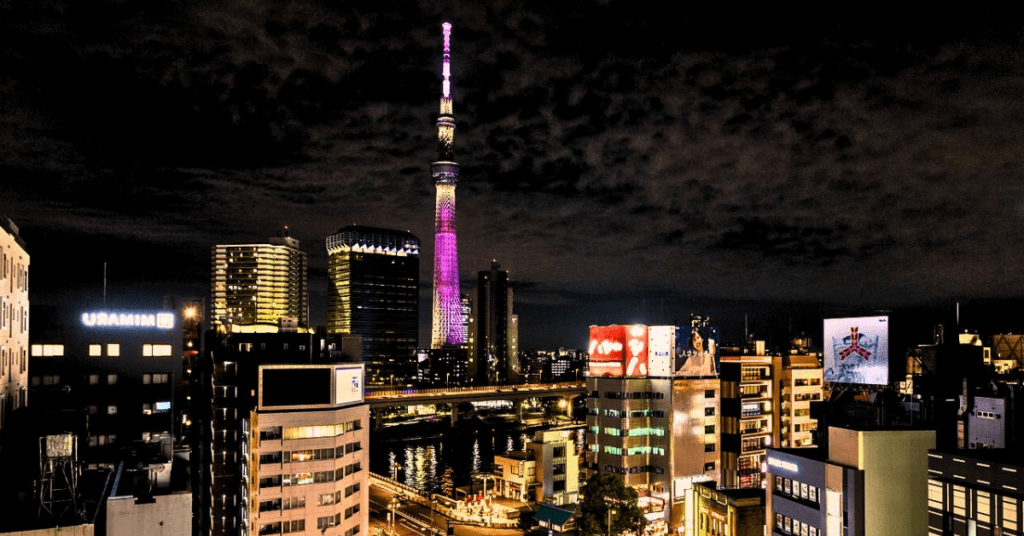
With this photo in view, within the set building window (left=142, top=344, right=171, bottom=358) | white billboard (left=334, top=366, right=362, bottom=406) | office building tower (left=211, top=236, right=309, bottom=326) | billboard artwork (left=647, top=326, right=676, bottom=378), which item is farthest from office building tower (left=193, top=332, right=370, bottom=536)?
office building tower (left=211, top=236, right=309, bottom=326)

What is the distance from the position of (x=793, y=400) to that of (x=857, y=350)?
94.6 feet

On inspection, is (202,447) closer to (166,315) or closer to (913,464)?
(166,315)

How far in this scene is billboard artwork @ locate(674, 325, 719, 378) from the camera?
196ft

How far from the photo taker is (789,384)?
6562 centimetres

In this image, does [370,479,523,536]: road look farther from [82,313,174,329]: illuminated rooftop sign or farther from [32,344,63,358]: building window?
[32,344,63,358]: building window

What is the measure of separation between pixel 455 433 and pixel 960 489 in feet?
361

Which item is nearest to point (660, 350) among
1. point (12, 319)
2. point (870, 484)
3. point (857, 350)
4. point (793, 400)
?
point (793, 400)

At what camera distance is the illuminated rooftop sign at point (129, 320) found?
43438mm

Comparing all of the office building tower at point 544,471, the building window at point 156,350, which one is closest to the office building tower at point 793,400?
the office building tower at point 544,471

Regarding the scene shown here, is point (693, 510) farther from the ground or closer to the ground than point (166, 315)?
closer to the ground

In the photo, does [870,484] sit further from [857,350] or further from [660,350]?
[660,350]

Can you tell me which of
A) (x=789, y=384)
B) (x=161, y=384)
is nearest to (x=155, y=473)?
(x=161, y=384)

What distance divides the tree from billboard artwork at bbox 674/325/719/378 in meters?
20.2

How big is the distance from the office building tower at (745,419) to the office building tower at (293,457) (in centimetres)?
3426
